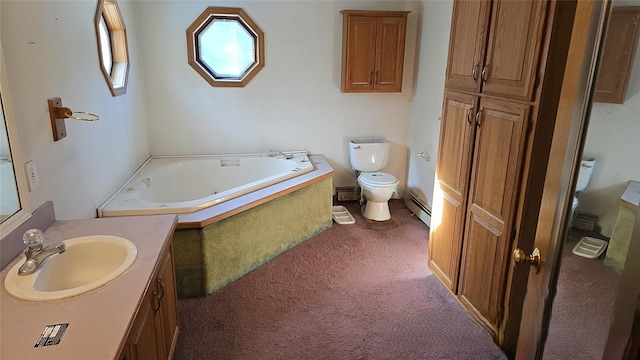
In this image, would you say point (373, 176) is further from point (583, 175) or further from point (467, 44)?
point (583, 175)

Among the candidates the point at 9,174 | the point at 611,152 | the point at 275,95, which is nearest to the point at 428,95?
the point at 275,95

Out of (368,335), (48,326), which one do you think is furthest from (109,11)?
(368,335)

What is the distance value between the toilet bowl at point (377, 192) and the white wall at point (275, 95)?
51 cm

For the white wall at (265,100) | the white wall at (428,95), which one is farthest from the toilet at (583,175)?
the white wall at (428,95)

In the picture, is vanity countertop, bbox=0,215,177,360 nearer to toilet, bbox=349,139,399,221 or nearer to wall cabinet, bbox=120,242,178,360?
wall cabinet, bbox=120,242,178,360

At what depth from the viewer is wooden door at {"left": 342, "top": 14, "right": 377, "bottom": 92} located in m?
3.79

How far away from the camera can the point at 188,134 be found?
3936 millimetres

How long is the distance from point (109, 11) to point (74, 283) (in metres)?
2.21

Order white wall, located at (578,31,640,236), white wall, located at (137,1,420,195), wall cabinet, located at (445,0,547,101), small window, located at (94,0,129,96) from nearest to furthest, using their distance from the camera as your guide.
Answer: white wall, located at (578,31,640,236) → wall cabinet, located at (445,0,547,101) → small window, located at (94,0,129,96) → white wall, located at (137,1,420,195)

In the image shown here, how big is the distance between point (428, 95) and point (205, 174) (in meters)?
2.19

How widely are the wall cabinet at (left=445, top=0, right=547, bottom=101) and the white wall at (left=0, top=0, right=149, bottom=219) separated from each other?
84.7 inches

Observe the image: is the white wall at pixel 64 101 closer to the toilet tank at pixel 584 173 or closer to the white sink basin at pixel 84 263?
the white sink basin at pixel 84 263

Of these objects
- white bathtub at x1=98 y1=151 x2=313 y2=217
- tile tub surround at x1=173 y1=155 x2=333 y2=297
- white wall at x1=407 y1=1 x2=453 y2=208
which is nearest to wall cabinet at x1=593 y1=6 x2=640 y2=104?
tile tub surround at x1=173 y1=155 x2=333 y2=297

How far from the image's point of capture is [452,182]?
2537mm
